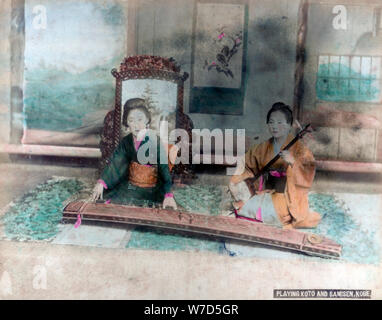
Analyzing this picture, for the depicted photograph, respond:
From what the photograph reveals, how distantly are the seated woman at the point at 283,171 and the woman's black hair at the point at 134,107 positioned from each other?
1.22 m

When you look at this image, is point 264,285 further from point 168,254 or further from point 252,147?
point 252,147

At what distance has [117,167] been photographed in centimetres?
572

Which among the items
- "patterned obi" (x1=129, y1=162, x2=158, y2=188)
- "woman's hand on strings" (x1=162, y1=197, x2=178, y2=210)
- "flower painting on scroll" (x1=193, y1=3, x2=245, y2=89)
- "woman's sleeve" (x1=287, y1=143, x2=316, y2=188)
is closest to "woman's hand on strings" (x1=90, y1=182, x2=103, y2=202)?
"patterned obi" (x1=129, y1=162, x2=158, y2=188)

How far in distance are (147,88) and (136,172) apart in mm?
929

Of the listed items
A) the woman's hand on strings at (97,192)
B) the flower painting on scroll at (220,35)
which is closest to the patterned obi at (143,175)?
the woman's hand on strings at (97,192)

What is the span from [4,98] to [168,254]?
8.23 ft

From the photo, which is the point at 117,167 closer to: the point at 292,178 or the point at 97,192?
the point at 97,192

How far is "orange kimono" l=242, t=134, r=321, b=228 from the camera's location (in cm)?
563

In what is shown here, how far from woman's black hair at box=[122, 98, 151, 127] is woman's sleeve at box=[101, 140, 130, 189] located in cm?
29

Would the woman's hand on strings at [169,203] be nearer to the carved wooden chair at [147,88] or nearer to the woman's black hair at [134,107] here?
the carved wooden chair at [147,88]

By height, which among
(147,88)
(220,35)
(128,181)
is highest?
(220,35)

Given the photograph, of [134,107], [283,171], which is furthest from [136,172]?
[283,171]

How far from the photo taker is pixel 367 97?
5.67 meters

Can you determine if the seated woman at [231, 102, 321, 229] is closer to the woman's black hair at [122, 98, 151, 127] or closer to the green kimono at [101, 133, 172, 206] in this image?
the green kimono at [101, 133, 172, 206]
